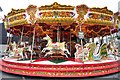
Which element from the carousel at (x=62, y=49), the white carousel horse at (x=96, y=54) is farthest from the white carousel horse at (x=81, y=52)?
the white carousel horse at (x=96, y=54)

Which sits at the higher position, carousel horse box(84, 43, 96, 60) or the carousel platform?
carousel horse box(84, 43, 96, 60)

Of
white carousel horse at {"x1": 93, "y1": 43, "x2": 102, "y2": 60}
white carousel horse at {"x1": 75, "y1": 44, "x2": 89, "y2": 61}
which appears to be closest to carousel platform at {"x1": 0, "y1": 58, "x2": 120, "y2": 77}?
white carousel horse at {"x1": 75, "y1": 44, "x2": 89, "y2": 61}

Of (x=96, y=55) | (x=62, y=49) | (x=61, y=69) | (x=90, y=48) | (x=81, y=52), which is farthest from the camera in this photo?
(x=96, y=55)

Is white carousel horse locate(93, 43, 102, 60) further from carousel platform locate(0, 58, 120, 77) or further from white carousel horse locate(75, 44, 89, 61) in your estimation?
carousel platform locate(0, 58, 120, 77)

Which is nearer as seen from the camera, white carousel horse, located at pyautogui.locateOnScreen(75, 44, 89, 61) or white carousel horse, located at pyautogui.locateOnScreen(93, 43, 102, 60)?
white carousel horse, located at pyautogui.locateOnScreen(75, 44, 89, 61)

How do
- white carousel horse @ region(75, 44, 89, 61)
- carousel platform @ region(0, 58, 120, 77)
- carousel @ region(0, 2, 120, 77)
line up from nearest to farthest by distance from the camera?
carousel platform @ region(0, 58, 120, 77) < carousel @ region(0, 2, 120, 77) < white carousel horse @ region(75, 44, 89, 61)

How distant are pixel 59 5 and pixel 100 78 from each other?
414 cm

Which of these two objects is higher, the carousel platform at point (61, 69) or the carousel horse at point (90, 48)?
the carousel horse at point (90, 48)

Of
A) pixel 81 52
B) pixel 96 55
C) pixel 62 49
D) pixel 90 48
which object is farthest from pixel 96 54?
pixel 62 49

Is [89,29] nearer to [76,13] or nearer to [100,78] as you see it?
[76,13]

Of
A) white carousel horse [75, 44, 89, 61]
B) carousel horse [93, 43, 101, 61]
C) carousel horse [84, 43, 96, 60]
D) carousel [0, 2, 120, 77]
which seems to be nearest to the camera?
carousel [0, 2, 120, 77]

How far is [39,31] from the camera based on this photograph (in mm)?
16203

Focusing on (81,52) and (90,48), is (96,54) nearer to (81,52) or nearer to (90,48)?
(90,48)

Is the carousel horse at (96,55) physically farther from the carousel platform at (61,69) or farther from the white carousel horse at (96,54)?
the carousel platform at (61,69)
